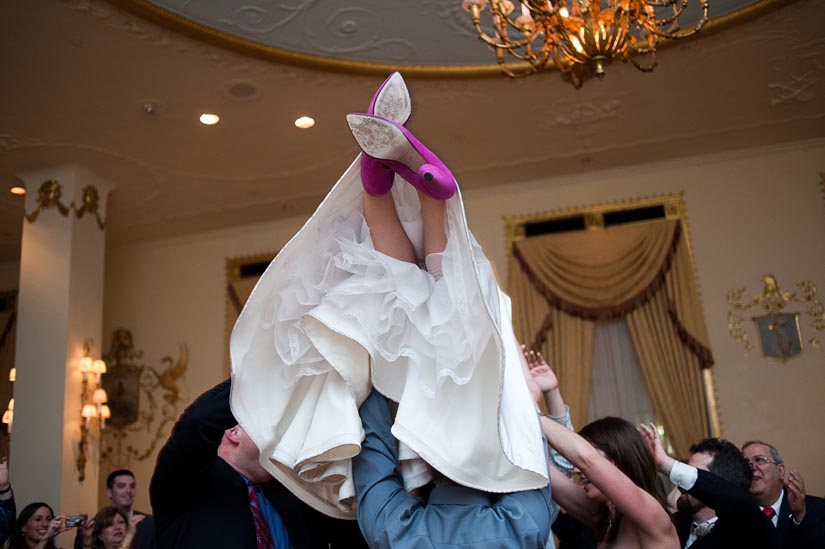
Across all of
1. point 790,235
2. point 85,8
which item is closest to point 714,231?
point 790,235

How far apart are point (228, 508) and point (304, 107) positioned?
5.69 m

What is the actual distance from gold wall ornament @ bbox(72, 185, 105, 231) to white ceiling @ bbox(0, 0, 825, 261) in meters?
0.25

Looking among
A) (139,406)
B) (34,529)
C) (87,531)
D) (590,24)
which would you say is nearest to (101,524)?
(87,531)

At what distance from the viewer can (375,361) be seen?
1.64 m

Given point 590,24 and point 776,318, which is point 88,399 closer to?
point 590,24

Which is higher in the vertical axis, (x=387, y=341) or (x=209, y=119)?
(x=209, y=119)

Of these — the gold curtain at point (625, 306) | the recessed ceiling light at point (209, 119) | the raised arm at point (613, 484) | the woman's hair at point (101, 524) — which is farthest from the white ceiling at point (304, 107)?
Result: the raised arm at point (613, 484)

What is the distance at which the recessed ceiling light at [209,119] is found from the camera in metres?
7.45

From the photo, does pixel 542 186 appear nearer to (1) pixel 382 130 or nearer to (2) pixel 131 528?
(2) pixel 131 528

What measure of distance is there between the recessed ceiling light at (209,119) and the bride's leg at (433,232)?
20.2ft

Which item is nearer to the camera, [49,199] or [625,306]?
[49,199]

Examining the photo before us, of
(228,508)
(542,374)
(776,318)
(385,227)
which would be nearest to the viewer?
(385,227)

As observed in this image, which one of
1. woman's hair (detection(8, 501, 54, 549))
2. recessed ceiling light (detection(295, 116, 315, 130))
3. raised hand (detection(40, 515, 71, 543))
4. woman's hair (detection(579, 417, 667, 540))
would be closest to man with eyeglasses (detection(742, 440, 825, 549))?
woman's hair (detection(579, 417, 667, 540))

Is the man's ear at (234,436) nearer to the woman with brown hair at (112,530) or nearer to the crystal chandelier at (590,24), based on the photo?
the woman with brown hair at (112,530)
